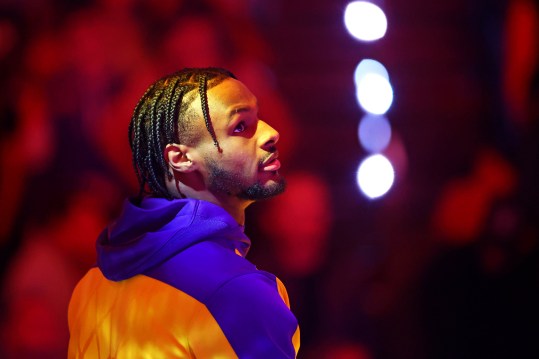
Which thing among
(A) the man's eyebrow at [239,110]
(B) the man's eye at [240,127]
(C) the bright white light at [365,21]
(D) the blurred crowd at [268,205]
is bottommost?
(D) the blurred crowd at [268,205]

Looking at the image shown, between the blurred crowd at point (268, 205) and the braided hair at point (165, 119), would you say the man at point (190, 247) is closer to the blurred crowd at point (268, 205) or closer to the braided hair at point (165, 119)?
the braided hair at point (165, 119)

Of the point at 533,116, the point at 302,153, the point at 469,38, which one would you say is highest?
the point at 469,38

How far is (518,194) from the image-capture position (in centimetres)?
242

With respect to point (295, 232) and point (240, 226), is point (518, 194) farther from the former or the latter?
point (240, 226)

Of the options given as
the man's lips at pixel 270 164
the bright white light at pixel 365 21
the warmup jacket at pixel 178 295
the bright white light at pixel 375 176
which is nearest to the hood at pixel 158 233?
the warmup jacket at pixel 178 295

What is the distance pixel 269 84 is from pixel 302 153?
0.79ft

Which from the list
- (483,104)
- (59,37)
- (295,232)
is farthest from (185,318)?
(483,104)

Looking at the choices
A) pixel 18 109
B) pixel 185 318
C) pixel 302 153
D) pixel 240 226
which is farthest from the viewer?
pixel 302 153

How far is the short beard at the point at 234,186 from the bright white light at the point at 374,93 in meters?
1.11

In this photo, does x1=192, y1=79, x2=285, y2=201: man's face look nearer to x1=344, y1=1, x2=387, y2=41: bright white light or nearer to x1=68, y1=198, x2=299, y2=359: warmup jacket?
x1=68, y1=198, x2=299, y2=359: warmup jacket

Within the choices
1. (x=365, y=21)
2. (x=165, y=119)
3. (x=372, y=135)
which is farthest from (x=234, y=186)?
(x=365, y=21)

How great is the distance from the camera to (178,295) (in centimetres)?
107

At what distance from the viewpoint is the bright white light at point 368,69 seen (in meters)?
2.32

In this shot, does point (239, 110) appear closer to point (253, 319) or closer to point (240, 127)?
point (240, 127)
